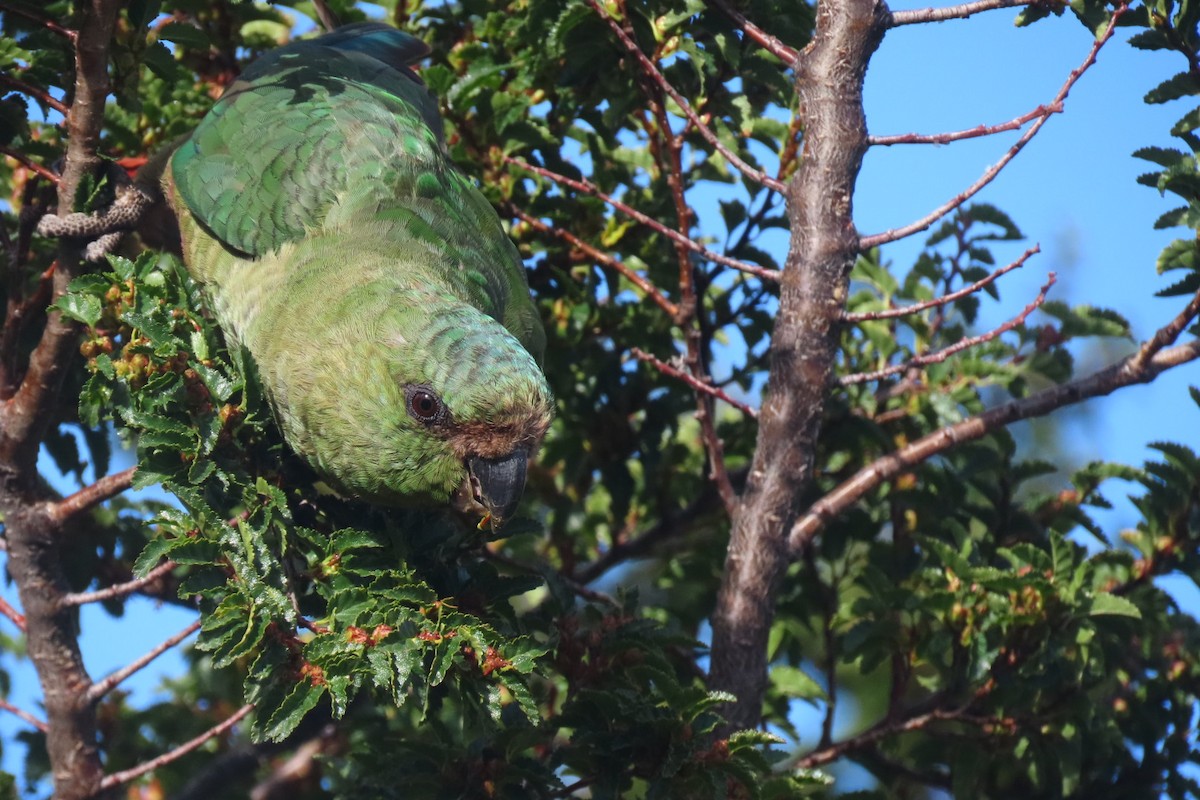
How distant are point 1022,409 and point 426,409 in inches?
68.2

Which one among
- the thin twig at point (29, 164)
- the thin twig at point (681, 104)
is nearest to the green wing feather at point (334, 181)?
the thin twig at point (29, 164)

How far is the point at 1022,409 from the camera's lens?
362 centimetres

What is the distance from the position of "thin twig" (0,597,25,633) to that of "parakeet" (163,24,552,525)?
42.7 inches

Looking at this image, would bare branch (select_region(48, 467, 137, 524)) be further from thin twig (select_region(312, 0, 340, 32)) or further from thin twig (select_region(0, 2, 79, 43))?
thin twig (select_region(312, 0, 340, 32))

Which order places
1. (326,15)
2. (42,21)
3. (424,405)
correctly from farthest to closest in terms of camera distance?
(326,15) < (42,21) < (424,405)

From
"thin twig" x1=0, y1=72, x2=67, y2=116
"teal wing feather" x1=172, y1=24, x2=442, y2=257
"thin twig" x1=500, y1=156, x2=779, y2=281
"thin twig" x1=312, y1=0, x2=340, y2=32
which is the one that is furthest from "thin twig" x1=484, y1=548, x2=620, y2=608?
"thin twig" x1=312, y1=0, x2=340, y2=32

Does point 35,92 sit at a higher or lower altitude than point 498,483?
higher

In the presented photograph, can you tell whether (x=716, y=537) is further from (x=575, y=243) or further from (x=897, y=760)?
(x=575, y=243)

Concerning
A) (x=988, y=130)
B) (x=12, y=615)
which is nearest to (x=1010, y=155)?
(x=988, y=130)

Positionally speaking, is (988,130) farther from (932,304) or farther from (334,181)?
(334,181)

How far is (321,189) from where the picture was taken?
3945mm

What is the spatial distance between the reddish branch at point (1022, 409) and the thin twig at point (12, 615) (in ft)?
7.72

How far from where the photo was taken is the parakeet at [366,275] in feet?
10.7

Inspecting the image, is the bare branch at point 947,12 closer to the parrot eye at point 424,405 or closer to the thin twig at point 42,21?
the parrot eye at point 424,405
